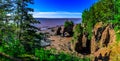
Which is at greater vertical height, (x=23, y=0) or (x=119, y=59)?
(x=23, y=0)

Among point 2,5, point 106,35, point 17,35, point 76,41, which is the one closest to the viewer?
point 2,5

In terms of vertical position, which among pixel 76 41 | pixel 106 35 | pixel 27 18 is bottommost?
pixel 76 41

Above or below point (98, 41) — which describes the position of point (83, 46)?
below

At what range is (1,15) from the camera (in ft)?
129

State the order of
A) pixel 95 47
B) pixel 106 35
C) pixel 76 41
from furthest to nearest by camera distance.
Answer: pixel 76 41 → pixel 95 47 → pixel 106 35

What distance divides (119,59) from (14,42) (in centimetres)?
1767

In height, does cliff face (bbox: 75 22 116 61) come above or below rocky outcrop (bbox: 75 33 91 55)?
above

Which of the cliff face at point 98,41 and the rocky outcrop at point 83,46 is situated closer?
the cliff face at point 98,41

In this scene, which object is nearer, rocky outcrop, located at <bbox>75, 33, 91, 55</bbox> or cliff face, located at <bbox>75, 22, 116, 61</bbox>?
cliff face, located at <bbox>75, 22, 116, 61</bbox>

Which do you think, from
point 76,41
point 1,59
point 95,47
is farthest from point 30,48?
point 76,41

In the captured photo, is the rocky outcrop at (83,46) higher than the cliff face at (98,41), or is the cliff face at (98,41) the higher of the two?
the cliff face at (98,41)

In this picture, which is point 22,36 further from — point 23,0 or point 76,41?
point 76,41

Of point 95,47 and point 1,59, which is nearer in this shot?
point 1,59

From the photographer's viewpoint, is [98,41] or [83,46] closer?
[98,41]
